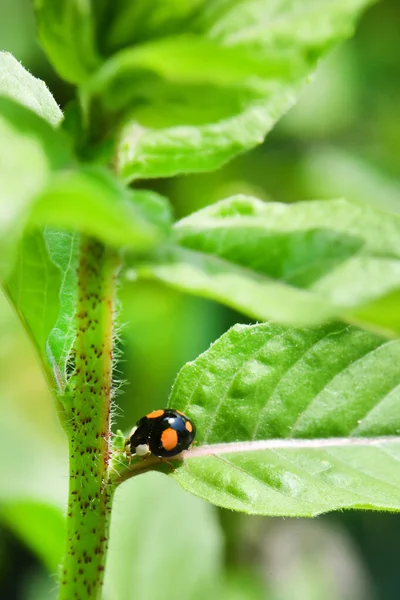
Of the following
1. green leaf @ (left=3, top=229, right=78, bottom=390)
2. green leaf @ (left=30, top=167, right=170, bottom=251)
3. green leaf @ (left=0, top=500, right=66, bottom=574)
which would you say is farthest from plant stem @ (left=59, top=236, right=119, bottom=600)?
green leaf @ (left=0, top=500, right=66, bottom=574)

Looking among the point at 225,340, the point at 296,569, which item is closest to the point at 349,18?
the point at 225,340

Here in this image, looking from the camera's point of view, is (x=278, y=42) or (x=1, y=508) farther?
(x=1, y=508)

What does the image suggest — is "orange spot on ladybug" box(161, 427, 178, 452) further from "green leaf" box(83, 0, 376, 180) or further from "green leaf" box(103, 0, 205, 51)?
"green leaf" box(103, 0, 205, 51)

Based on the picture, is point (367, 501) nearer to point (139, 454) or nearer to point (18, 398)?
point (139, 454)

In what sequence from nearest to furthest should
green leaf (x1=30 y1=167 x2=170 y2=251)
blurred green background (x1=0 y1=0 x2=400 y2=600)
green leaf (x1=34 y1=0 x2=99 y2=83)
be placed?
green leaf (x1=30 y1=167 x2=170 y2=251) < green leaf (x1=34 y1=0 x2=99 y2=83) < blurred green background (x1=0 y1=0 x2=400 y2=600)

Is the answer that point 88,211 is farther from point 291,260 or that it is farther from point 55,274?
point 55,274

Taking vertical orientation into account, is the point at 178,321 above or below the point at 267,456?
below
